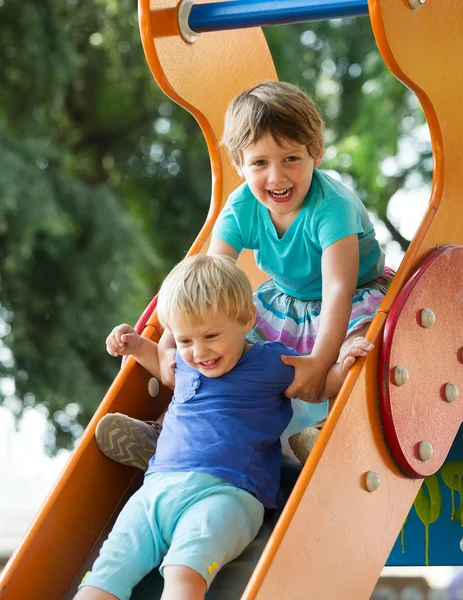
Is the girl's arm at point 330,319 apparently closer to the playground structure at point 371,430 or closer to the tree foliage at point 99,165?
the playground structure at point 371,430

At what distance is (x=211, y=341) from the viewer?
134 centimetres

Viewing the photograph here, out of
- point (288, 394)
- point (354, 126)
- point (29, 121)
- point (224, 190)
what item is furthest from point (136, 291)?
point (288, 394)

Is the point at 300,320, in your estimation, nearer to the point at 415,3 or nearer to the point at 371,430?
the point at 371,430

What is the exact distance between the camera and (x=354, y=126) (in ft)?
13.5

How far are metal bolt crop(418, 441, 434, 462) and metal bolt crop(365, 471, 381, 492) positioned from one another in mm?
98

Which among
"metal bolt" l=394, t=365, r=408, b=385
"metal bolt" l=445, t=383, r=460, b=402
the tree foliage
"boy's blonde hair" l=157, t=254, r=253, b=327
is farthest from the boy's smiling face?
the tree foliage

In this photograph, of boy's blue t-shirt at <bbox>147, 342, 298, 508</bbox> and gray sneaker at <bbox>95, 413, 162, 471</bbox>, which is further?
gray sneaker at <bbox>95, 413, 162, 471</bbox>

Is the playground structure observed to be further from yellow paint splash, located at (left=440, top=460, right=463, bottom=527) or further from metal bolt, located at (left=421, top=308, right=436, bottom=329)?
yellow paint splash, located at (left=440, top=460, right=463, bottom=527)

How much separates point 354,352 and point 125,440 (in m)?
0.41

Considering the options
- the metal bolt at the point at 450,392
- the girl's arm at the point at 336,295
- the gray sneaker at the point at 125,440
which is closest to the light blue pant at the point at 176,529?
the gray sneaker at the point at 125,440

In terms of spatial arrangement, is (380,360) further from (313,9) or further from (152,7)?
(152,7)

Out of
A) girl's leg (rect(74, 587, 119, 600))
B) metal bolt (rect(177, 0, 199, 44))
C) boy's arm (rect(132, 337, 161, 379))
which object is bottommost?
girl's leg (rect(74, 587, 119, 600))

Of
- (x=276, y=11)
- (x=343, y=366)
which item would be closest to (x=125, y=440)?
(x=343, y=366)

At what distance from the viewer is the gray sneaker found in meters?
1.47
